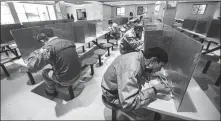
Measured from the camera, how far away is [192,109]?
91 centimetres

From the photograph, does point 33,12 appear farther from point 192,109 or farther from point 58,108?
point 192,109

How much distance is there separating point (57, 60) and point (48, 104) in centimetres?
96

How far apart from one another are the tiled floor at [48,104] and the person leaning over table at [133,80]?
832mm

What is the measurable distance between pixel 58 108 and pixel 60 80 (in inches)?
21.7

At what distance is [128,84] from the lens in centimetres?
85

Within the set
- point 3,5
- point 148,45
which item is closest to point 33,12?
point 3,5

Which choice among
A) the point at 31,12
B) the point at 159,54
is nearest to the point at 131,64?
the point at 159,54

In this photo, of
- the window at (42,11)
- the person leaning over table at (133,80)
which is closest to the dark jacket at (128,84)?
the person leaning over table at (133,80)

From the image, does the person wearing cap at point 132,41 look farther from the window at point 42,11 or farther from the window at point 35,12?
the window at point 42,11

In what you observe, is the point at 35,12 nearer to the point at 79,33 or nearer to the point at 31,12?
the point at 31,12

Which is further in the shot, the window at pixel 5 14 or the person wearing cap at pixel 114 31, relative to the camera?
the window at pixel 5 14

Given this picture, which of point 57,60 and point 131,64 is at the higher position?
point 131,64

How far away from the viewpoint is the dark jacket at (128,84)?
855 millimetres

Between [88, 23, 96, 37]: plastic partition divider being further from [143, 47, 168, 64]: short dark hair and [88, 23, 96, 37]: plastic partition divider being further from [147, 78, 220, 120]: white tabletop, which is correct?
[147, 78, 220, 120]: white tabletop
